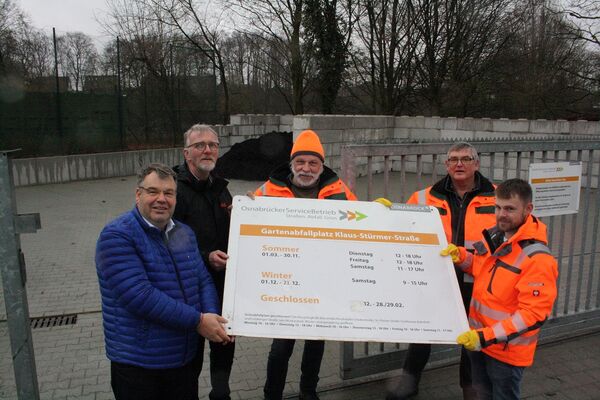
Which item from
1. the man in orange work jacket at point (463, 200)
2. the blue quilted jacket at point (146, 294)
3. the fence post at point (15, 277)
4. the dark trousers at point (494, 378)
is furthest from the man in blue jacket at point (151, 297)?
the man in orange work jacket at point (463, 200)

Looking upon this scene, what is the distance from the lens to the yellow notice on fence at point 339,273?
237 centimetres

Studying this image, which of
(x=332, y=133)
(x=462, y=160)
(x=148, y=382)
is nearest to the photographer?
(x=148, y=382)

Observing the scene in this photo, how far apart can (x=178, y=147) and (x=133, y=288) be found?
15.3m

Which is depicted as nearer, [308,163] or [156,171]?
[156,171]

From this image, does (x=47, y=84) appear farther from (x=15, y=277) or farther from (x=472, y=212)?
(x=472, y=212)

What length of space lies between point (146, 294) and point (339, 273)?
0.99 m

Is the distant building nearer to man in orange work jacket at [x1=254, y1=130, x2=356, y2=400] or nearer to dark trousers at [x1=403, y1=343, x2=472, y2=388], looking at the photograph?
man in orange work jacket at [x1=254, y1=130, x2=356, y2=400]

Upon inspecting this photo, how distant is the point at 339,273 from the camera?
252 centimetres

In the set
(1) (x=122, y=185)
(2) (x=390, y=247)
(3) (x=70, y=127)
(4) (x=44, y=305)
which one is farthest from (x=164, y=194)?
(3) (x=70, y=127)

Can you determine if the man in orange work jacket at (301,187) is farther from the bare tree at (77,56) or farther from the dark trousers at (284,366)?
the bare tree at (77,56)

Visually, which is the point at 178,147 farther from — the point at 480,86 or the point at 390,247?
the point at 390,247

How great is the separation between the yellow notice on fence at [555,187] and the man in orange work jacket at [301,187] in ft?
5.49

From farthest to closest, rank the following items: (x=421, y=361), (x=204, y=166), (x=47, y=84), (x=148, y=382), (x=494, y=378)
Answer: (x=47, y=84), (x=421, y=361), (x=204, y=166), (x=494, y=378), (x=148, y=382)

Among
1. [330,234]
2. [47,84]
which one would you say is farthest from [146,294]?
[47,84]
